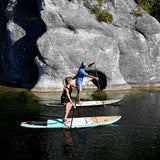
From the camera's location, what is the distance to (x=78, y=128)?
1180cm

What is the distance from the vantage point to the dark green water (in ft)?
30.0

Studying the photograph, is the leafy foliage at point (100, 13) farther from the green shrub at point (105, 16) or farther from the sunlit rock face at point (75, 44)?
the sunlit rock face at point (75, 44)

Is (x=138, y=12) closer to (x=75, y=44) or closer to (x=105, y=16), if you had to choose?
(x=105, y=16)

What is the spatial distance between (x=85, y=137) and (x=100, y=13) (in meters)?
17.4

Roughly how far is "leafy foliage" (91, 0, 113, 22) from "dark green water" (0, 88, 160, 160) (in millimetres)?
11924

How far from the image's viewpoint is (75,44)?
23.7 m

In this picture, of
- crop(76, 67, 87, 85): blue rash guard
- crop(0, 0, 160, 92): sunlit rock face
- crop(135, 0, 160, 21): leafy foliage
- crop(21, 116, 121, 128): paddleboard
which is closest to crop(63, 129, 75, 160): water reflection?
crop(21, 116, 121, 128): paddleboard

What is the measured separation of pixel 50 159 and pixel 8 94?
1402 cm

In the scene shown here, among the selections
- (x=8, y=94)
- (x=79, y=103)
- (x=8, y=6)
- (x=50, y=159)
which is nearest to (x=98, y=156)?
(x=50, y=159)

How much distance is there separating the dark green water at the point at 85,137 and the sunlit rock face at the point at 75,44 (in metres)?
8.15

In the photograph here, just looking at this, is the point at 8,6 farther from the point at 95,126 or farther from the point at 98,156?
the point at 98,156

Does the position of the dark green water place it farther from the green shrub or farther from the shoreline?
the green shrub

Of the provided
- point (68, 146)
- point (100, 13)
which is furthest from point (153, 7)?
point (68, 146)

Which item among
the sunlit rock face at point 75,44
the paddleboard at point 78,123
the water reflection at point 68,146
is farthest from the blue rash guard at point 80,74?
the sunlit rock face at point 75,44
